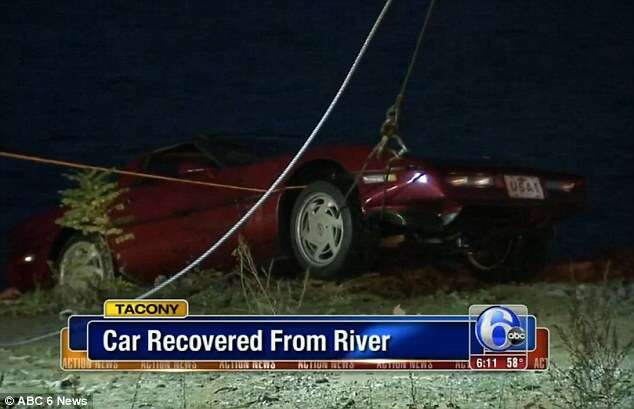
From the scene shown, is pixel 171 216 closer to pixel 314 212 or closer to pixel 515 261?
pixel 314 212

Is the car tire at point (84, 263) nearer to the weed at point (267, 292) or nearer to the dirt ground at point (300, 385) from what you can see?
the weed at point (267, 292)

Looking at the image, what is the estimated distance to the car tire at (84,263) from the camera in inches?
286

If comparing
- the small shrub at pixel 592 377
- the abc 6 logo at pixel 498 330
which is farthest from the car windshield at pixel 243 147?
the small shrub at pixel 592 377

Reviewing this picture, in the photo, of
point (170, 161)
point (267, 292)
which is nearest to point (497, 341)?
point (267, 292)

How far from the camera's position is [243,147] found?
23.3 ft

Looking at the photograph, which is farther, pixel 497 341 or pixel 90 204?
pixel 90 204

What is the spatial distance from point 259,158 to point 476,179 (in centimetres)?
131

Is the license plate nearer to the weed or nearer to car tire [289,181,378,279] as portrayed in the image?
car tire [289,181,378,279]

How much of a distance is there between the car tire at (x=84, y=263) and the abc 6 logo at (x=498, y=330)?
3.20 metres

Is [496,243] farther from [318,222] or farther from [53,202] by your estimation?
[53,202]

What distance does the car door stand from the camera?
6867 millimetres

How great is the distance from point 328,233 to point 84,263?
181cm

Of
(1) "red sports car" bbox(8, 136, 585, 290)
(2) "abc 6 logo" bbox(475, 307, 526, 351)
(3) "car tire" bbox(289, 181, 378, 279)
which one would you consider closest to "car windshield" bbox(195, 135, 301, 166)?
(1) "red sports car" bbox(8, 136, 585, 290)

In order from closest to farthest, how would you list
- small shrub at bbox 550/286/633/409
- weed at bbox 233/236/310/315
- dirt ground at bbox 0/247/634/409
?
small shrub at bbox 550/286/633/409
dirt ground at bbox 0/247/634/409
weed at bbox 233/236/310/315
